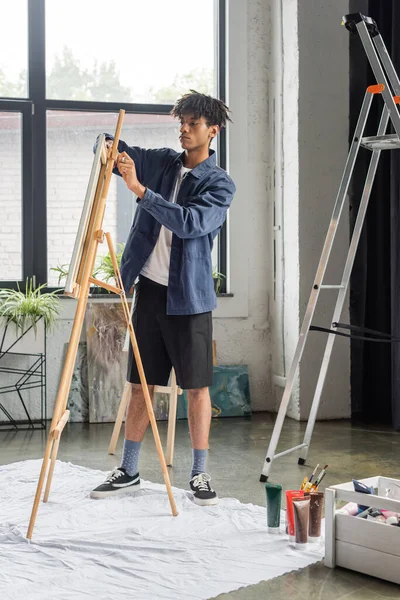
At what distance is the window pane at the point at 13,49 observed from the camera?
5.31 m

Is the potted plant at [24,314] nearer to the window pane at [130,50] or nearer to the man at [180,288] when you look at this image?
the window pane at [130,50]

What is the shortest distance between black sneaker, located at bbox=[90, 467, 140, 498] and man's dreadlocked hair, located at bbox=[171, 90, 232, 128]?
4.80ft

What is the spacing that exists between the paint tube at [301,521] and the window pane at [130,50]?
355 cm

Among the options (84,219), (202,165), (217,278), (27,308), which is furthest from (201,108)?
(217,278)

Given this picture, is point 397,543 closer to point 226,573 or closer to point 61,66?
point 226,573

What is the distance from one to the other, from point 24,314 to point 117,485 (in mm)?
1792

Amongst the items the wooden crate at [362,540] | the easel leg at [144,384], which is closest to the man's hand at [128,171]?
the easel leg at [144,384]

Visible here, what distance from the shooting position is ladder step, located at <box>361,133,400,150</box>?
131 inches

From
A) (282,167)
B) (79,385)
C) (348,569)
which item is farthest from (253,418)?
(348,569)

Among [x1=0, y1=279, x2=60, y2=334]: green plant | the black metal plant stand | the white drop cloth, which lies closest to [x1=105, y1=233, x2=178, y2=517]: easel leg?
the white drop cloth

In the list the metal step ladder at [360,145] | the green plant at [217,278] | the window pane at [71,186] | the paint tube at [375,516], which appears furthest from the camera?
the green plant at [217,278]

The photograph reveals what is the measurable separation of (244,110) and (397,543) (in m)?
3.71

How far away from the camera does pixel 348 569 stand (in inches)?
99.9

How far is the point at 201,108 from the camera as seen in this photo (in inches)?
132
